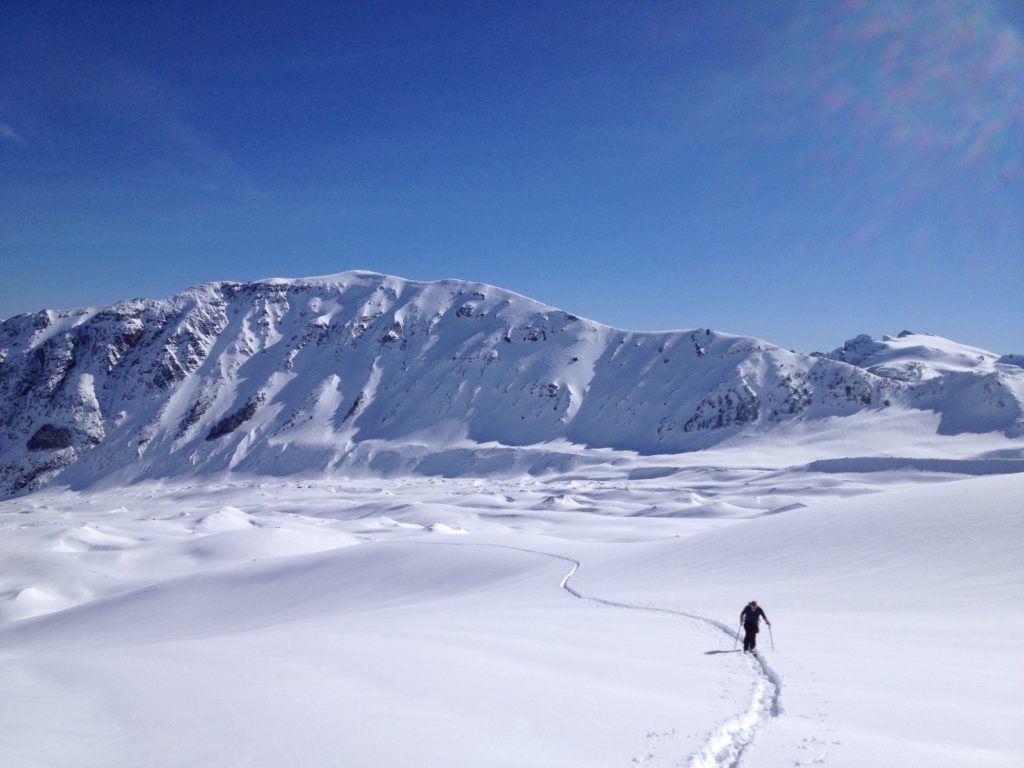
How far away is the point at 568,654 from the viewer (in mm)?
13305

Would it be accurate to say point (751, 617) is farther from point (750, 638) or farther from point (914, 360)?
point (914, 360)

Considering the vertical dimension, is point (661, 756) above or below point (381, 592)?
above

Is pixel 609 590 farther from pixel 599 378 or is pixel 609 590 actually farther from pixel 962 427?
pixel 599 378

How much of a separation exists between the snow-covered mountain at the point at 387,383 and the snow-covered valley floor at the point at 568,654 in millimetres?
93232

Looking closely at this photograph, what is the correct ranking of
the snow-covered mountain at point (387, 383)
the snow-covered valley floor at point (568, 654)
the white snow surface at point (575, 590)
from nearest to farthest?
1. the snow-covered valley floor at point (568, 654)
2. the white snow surface at point (575, 590)
3. the snow-covered mountain at point (387, 383)

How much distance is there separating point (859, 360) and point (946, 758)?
205926 millimetres

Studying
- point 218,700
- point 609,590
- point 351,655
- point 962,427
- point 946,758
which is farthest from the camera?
point 962,427

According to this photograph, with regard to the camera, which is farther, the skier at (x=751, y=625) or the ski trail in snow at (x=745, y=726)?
the skier at (x=751, y=625)

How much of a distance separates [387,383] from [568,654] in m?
148

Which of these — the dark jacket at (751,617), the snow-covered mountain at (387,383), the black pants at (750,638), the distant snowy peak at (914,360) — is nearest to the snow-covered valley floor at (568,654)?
the black pants at (750,638)

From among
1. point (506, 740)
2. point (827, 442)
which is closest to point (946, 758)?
point (506, 740)

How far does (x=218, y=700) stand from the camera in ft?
31.9

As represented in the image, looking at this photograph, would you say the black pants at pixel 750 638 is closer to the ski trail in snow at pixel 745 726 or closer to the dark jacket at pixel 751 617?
the dark jacket at pixel 751 617

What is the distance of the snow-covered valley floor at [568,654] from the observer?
788 cm
